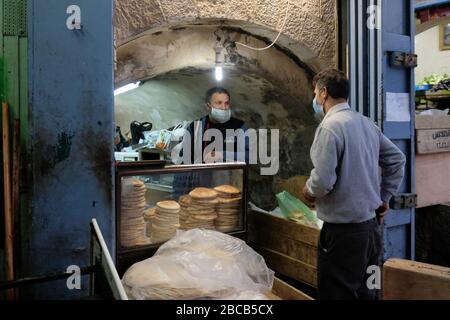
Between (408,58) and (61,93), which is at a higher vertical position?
(408,58)

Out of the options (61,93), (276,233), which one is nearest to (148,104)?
(276,233)

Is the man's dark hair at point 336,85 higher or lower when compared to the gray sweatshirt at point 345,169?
higher

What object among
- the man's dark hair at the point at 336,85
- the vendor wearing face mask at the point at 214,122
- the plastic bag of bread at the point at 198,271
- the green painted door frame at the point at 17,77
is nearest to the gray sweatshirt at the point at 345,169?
the man's dark hair at the point at 336,85

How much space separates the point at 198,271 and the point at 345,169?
45.9 inches

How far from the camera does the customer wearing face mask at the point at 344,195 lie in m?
2.53

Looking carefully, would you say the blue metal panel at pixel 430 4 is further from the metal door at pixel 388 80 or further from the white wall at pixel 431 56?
the white wall at pixel 431 56

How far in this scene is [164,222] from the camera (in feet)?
10.3

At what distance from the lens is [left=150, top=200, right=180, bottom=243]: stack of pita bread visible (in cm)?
314

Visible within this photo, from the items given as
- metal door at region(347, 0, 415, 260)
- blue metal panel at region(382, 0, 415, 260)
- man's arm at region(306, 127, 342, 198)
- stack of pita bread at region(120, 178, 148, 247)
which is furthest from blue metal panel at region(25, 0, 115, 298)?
blue metal panel at region(382, 0, 415, 260)

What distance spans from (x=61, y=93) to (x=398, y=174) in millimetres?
2360

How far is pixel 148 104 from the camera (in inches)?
295

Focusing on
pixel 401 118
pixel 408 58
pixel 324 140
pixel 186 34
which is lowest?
pixel 324 140

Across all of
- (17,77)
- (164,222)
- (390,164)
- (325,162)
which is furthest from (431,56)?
(17,77)
